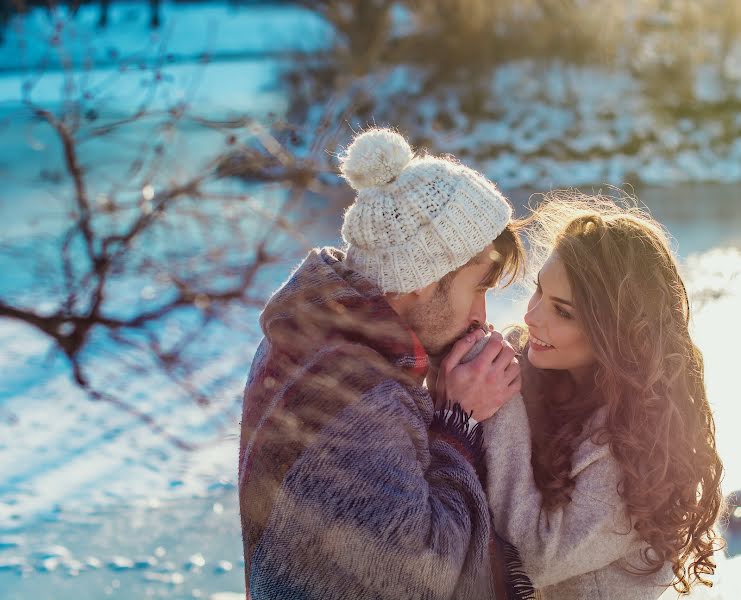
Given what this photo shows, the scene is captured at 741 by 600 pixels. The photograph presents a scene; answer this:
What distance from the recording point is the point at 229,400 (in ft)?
16.4

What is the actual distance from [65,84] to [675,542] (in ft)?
9.45

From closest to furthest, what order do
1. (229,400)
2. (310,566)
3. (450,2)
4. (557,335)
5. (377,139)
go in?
(310,566) → (377,139) → (557,335) → (229,400) → (450,2)

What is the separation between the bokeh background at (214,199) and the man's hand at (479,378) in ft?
4.41

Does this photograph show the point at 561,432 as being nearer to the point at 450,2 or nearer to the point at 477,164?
the point at 477,164

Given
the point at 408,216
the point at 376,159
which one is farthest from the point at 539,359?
the point at 376,159

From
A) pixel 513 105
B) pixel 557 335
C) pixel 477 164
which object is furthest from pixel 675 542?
pixel 513 105

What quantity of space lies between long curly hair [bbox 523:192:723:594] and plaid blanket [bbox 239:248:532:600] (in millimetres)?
358

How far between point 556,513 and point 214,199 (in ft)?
7.90

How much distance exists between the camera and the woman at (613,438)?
82.3 inches

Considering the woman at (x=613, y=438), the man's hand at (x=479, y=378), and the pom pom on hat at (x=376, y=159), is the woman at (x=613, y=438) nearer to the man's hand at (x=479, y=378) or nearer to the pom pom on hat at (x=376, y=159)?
the man's hand at (x=479, y=378)

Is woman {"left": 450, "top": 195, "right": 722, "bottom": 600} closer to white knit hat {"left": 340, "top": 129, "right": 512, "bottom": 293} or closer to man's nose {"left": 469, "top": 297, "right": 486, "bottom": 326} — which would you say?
man's nose {"left": 469, "top": 297, "right": 486, "bottom": 326}

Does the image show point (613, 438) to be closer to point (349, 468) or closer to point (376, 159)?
point (349, 468)

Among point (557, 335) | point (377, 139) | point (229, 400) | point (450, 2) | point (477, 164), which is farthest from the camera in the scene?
point (450, 2)

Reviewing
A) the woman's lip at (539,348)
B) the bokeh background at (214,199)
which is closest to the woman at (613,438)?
the woman's lip at (539,348)
